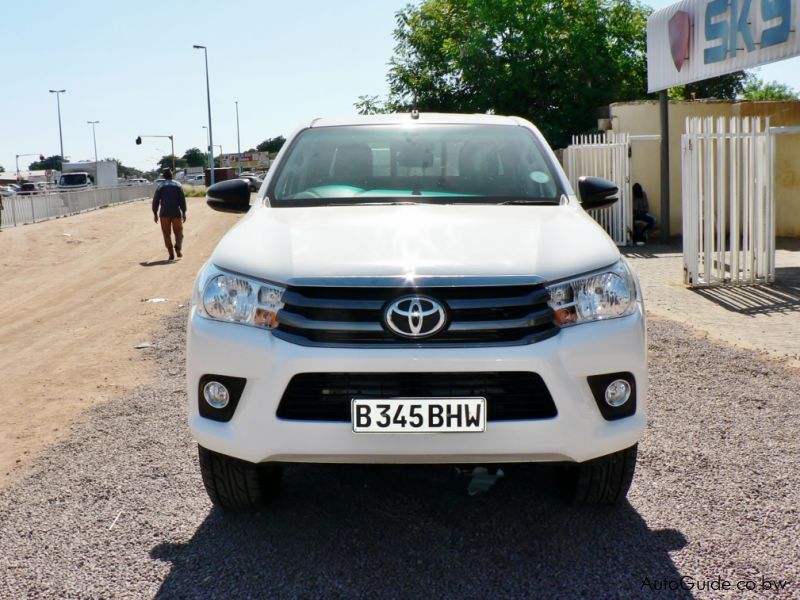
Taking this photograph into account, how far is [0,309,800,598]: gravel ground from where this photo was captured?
3.18 m

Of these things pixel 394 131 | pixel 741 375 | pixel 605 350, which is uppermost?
pixel 394 131

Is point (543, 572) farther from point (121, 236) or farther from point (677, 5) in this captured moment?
point (121, 236)

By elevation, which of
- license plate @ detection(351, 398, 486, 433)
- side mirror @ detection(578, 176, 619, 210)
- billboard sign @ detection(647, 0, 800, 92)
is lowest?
license plate @ detection(351, 398, 486, 433)

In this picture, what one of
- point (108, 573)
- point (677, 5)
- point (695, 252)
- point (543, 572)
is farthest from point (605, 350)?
point (677, 5)

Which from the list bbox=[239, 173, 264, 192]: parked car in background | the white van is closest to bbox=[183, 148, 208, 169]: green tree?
the white van

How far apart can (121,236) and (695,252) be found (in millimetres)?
19050

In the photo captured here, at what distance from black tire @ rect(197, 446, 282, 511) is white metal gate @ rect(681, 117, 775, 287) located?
28.0 ft

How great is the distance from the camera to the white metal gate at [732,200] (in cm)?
1115

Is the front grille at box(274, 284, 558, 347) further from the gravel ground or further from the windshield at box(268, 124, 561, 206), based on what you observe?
the windshield at box(268, 124, 561, 206)

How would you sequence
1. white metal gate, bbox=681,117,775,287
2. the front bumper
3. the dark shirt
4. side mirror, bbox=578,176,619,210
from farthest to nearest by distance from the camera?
the dark shirt → white metal gate, bbox=681,117,775,287 → side mirror, bbox=578,176,619,210 → the front bumper

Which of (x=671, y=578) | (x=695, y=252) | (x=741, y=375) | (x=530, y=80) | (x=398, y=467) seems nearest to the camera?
(x=671, y=578)

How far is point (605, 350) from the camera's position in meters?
3.25

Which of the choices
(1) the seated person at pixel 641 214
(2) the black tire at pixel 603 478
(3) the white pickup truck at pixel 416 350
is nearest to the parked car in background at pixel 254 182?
(3) the white pickup truck at pixel 416 350

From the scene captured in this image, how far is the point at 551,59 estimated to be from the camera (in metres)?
28.5
